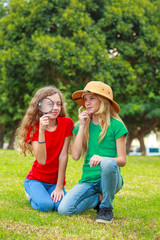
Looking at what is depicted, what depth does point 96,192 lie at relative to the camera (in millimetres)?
4340

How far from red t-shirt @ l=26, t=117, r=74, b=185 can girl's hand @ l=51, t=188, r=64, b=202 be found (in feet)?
0.74

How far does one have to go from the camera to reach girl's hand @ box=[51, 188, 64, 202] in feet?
14.5

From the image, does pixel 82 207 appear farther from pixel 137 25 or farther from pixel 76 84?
pixel 137 25

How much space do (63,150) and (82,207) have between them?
809 mm

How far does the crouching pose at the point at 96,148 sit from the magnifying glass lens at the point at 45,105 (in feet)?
1.30

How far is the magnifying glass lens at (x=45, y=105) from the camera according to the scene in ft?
14.3

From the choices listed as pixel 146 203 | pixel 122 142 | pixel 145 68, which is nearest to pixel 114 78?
pixel 145 68

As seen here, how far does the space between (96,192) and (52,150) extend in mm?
811

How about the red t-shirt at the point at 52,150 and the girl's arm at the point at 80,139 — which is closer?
Answer: the girl's arm at the point at 80,139

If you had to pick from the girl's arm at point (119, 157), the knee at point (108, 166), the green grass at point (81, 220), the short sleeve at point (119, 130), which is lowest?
the green grass at point (81, 220)

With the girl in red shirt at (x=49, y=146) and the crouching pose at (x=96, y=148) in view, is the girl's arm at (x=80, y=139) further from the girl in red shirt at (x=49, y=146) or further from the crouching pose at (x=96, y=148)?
the girl in red shirt at (x=49, y=146)

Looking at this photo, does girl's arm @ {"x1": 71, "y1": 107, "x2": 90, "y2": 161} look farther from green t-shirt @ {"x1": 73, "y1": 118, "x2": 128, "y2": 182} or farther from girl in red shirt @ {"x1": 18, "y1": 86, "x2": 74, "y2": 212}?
girl in red shirt @ {"x1": 18, "y1": 86, "x2": 74, "y2": 212}

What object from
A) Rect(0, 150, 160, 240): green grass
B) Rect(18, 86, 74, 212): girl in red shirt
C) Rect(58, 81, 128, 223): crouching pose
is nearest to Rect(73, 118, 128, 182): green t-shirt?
Rect(58, 81, 128, 223): crouching pose

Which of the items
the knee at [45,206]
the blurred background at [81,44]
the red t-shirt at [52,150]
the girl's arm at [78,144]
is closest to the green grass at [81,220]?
the knee at [45,206]
